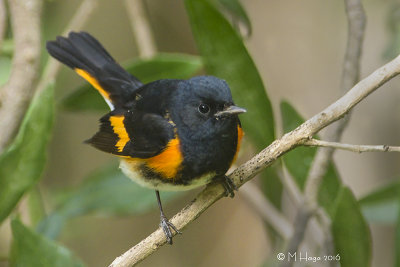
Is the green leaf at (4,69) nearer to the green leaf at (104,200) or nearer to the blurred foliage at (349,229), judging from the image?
the green leaf at (104,200)

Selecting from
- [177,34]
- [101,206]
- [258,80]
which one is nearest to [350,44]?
[258,80]

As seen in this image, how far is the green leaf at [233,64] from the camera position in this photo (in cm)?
193

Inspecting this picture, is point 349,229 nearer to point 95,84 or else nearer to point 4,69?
point 95,84

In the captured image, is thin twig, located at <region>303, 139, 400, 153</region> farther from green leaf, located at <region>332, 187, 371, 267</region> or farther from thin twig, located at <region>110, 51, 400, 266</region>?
green leaf, located at <region>332, 187, 371, 267</region>

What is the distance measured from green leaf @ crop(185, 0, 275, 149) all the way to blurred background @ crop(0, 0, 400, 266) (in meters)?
0.54

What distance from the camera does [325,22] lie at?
3.25 m

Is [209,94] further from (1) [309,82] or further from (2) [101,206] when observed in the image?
(1) [309,82]

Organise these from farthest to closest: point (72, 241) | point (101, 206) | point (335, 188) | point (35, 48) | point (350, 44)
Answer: point (72, 241) → point (101, 206) → point (35, 48) → point (335, 188) → point (350, 44)

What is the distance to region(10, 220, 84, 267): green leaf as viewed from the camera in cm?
176

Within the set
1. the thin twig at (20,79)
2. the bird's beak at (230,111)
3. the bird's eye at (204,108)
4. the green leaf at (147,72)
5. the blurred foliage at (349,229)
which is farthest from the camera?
the green leaf at (147,72)

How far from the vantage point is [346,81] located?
6.31 feet

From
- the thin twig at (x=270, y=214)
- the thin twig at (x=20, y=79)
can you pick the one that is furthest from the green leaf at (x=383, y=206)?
the thin twig at (x=20, y=79)

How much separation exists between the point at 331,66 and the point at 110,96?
1.38m

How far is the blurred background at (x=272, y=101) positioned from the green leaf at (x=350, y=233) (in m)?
0.82
